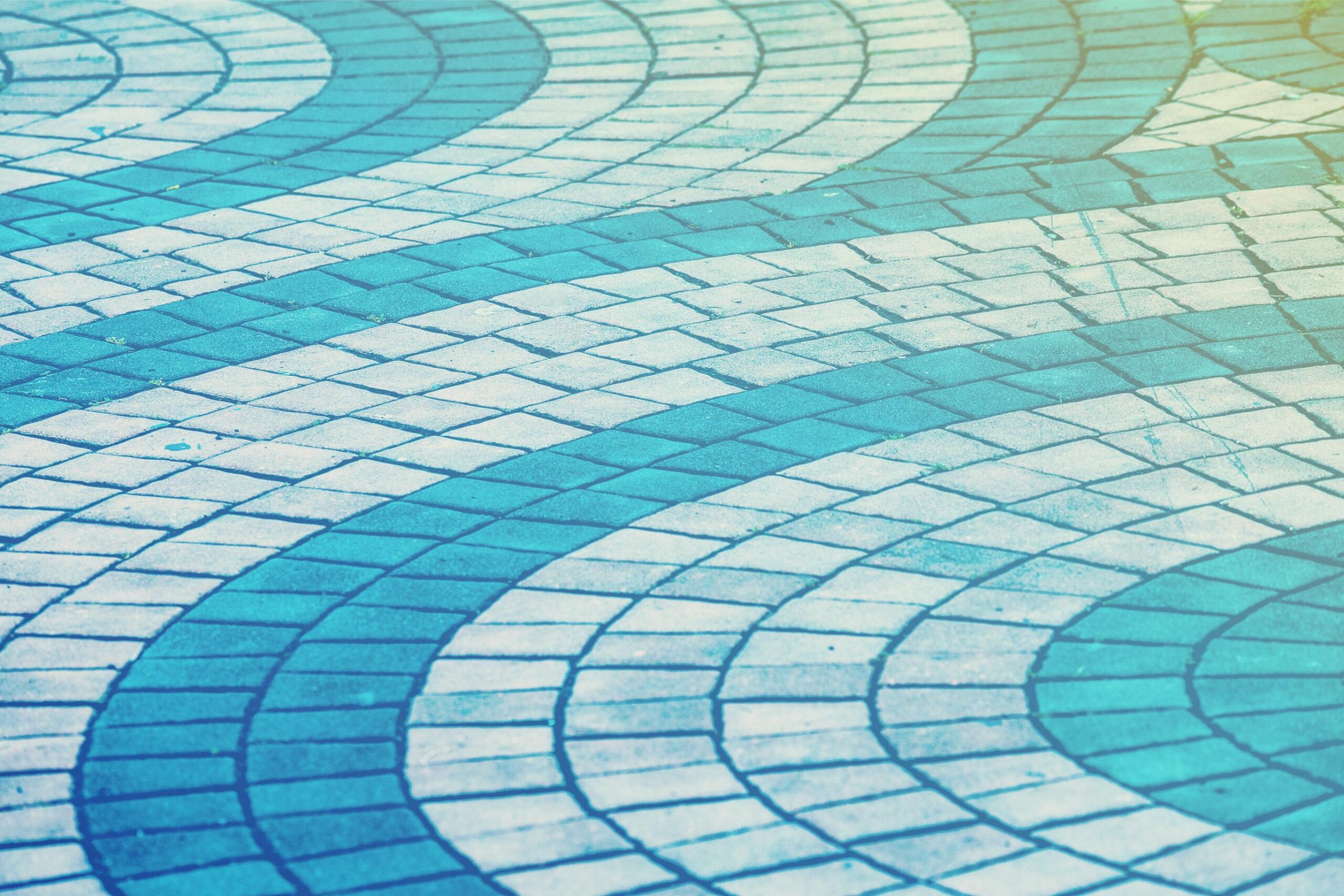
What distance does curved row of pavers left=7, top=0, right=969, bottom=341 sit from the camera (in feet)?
16.8

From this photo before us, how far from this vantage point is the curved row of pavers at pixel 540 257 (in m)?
4.42

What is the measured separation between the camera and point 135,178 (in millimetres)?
5863

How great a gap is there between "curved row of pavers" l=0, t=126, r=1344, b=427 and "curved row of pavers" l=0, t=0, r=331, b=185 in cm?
166

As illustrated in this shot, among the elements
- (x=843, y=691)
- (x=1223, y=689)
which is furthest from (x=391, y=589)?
(x=1223, y=689)

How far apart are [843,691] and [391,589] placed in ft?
3.38

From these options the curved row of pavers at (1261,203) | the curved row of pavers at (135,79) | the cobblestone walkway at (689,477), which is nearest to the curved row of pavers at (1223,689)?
the cobblestone walkway at (689,477)

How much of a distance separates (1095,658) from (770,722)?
0.65 m

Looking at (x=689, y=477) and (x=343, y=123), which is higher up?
(x=343, y=123)

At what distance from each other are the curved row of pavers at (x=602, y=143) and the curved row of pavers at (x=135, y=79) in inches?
38.3

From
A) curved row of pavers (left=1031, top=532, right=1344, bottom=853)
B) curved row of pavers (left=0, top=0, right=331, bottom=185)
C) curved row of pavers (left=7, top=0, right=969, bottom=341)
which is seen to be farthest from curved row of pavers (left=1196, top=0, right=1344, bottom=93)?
curved row of pavers (left=0, top=0, right=331, bottom=185)

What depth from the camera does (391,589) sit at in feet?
10.6

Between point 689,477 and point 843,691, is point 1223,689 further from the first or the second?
point 689,477

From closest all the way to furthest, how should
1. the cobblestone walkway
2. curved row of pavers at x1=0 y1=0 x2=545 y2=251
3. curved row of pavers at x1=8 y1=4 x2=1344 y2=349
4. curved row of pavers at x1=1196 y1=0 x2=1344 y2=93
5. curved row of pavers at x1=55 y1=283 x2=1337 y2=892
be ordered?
1. the cobblestone walkway
2. curved row of pavers at x1=55 y1=283 x2=1337 y2=892
3. curved row of pavers at x1=8 y1=4 x2=1344 y2=349
4. curved row of pavers at x1=0 y1=0 x2=545 y2=251
5. curved row of pavers at x1=1196 y1=0 x2=1344 y2=93

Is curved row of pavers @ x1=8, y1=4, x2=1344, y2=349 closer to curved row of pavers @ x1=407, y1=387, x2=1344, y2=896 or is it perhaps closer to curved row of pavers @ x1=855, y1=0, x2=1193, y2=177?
curved row of pavers @ x1=855, y1=0, x2=1193, y2=177
